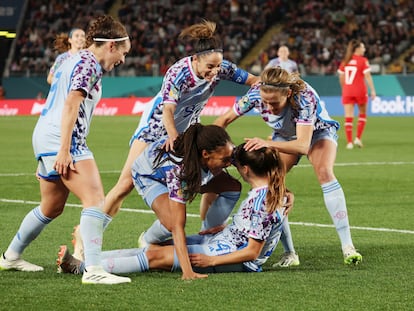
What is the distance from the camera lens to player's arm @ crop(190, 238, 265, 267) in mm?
7227

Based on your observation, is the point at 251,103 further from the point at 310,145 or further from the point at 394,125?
the point at 394,125

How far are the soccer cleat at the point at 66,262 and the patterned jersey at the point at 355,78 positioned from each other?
51.8 feet

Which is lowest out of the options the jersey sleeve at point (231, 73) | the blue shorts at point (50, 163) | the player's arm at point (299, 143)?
the blue shorts at point (50, 163)

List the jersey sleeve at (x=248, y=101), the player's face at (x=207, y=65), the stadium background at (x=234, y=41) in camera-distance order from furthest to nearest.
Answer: the stadium background at (x=234, y=41) < the player's face at (x=207, y=65) < the jersey sleeve at (x=248, y=101)

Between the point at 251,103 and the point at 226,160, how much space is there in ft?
3.71

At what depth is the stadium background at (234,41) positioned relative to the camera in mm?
36656

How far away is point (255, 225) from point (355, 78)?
15.9m

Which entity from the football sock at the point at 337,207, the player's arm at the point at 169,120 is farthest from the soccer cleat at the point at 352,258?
the player's arm at the point at 169,120

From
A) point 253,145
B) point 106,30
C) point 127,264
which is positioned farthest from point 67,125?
point 253,145

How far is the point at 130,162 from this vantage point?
8.41 meters

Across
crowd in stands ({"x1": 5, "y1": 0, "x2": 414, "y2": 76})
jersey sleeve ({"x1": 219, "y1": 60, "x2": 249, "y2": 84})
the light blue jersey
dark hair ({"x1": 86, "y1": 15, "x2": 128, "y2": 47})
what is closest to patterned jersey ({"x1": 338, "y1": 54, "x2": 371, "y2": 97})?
jersey sleeve ({"x1": 219, "y1": 60, "x2": 249, "y2": 84})

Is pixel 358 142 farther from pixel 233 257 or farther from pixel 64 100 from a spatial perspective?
pixel 64 100

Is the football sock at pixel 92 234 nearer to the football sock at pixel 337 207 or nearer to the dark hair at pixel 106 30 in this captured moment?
the dark hair at pixel 106 30

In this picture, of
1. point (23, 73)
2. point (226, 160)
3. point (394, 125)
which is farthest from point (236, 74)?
point (23, 73)
